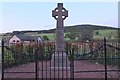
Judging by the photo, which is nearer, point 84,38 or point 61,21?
point 61,21

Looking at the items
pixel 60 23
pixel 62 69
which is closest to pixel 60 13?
pixel 60 23

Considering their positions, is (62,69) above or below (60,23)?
below

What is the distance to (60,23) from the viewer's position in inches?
439

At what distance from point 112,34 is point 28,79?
6557 millimetres

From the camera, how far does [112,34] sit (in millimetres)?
13703

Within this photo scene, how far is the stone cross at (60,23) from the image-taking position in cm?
1116

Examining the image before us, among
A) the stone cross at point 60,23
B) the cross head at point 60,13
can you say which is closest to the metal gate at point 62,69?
the stone cross at point 60,23

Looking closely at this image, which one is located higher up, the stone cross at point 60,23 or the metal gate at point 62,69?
the stone cross at point 60,23

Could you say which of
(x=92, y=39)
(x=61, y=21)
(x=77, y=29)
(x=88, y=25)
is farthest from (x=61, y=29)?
(x=92, y=39)

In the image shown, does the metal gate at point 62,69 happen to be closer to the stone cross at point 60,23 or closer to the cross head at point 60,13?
the stone cross at point 60,23

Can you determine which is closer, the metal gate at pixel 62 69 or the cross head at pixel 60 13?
the metal gate at pixel 62 69

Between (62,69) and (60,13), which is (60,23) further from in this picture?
(62,69)

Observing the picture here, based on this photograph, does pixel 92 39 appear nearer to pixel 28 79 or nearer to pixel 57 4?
pixel 57 4

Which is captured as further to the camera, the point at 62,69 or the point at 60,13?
the point at 60,13
